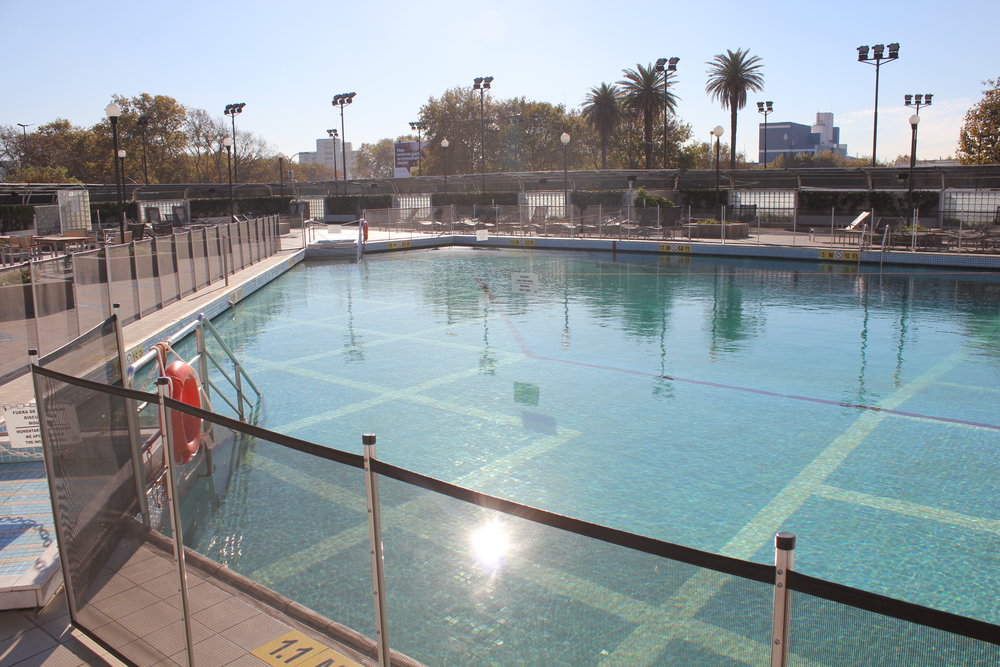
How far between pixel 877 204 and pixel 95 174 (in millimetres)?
70364

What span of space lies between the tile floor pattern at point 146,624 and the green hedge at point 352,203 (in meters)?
51.9

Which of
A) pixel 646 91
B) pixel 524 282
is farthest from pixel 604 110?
pixel 524 282

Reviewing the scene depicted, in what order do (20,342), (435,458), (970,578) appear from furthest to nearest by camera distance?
(20,342) → (435,458) → (970,578)

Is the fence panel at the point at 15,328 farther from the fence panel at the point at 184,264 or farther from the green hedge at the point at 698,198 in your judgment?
the green hedge at the point at 698,198

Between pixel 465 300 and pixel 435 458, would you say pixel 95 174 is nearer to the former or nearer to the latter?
pixel 465 300

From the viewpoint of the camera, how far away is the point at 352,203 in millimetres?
55969

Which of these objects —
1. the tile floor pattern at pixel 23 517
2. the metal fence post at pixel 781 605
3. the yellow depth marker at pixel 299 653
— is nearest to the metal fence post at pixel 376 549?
the yellow depth marker at pixel 299 653

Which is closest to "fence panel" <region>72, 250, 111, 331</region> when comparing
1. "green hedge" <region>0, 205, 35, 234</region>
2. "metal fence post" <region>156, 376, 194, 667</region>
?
"metal fence post" <region>156, 376, 194, 667</region>

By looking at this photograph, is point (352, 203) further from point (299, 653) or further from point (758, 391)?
point (299, 653)

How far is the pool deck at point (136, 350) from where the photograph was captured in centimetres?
448

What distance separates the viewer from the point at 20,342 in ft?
36.0

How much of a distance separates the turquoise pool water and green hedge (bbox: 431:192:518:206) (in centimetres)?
3161

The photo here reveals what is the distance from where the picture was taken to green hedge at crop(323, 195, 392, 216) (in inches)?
2186

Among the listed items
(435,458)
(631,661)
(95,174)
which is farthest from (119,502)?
(95,174)
